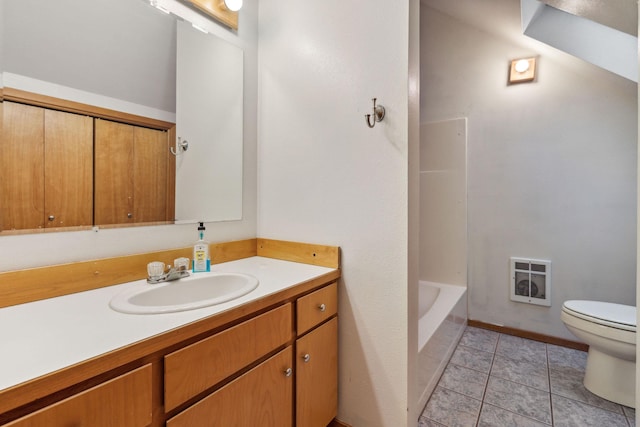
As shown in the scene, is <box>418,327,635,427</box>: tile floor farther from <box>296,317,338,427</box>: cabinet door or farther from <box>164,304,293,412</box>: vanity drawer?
<box>164,304,293,412</box>: vanity drawer

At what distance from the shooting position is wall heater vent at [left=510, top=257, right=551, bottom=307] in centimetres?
227

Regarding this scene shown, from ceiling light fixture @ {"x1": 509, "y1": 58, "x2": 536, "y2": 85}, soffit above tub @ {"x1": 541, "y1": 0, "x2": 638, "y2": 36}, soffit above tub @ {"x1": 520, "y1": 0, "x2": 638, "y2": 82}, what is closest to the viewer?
soffit above tub @ {"x1": 541, "y1": 0, "x2": 638, "y2": 36}

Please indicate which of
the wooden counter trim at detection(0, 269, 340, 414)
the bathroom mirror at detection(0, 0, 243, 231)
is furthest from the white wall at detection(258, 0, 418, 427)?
the wooden counter trim at detection(0, 269, 340, 414)

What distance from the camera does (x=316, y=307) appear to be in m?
1.24

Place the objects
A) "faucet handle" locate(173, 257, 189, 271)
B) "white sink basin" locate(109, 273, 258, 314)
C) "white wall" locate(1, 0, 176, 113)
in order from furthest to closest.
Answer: "faucet handle" locate(173, 257, 189, 271) → "white wall" locate(1, 0, 176, 113) → "white sink basin" locate(109, 273, 258, 314)

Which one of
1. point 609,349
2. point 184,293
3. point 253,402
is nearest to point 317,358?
point 253,402

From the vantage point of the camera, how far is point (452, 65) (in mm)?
2627

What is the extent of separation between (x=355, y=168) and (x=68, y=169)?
111 centimetres

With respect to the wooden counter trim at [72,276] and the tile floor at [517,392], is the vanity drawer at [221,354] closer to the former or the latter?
the wooden counter trim at [72,276]

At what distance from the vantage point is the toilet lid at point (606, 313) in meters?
1.56

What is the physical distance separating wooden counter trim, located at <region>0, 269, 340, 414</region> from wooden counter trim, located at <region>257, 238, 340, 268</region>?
0.41 m

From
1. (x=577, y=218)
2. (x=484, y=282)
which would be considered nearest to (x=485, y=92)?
(x=577, y=218)

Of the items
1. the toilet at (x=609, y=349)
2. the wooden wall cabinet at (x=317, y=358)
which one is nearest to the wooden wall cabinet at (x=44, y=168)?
the wooden wall cabinet at (x=317, y=358)

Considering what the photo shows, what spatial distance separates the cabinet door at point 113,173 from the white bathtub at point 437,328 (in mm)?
1513
